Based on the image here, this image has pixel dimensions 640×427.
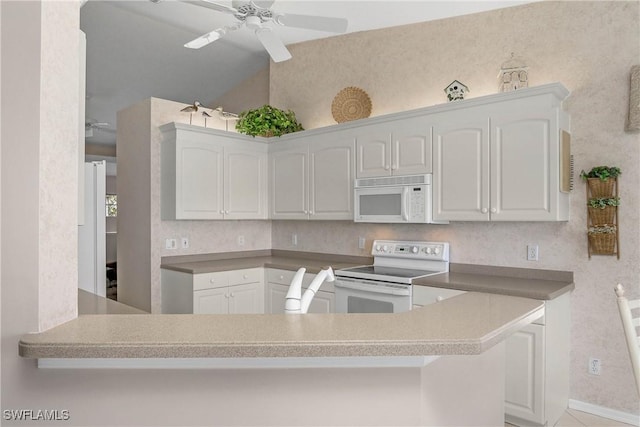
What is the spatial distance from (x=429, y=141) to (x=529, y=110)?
0.75 m

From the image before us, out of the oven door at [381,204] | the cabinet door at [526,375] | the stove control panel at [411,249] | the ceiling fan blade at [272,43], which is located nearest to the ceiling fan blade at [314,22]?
the ceiling fan blade at [272,43]

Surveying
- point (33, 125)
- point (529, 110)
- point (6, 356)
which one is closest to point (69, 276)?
point (6, 356)

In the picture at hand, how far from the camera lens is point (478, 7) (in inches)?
134

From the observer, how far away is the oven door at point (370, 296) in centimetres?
313

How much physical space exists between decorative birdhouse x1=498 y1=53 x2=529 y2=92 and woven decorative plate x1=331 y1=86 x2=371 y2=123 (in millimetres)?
1269

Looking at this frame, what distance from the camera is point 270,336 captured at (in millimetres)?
1123

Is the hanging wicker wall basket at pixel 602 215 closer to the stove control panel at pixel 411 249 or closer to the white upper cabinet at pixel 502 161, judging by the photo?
the white upper cabinet at pixel 502 161

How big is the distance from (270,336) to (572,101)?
2.93 meters

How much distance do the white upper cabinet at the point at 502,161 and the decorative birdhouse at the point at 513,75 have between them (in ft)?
0.90

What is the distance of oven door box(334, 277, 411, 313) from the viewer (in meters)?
3.13

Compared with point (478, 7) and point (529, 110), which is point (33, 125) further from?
point (478, 7)

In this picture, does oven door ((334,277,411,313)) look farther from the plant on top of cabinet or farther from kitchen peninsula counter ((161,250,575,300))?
the plant on top of cabinet

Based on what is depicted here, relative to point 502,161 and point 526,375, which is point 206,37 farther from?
point 526,375

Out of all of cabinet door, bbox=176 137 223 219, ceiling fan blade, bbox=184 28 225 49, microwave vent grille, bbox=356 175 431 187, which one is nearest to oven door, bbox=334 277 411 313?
microwave vent grille, bbox=356 175 431 187
